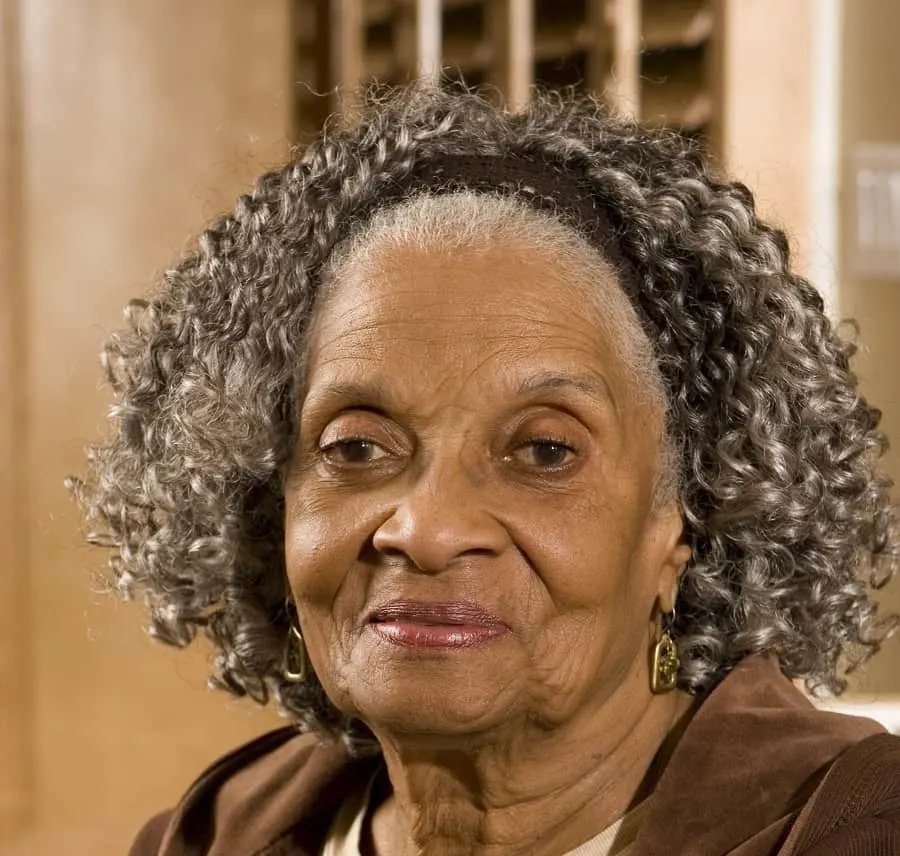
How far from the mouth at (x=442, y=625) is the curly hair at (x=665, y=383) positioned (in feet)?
0.93

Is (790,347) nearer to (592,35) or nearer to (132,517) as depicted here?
(132,517)

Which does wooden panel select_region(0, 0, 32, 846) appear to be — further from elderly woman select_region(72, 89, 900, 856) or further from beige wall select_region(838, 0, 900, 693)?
beige wall select_region(838, 0, 900, 693)

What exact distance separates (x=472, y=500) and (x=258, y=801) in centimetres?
62

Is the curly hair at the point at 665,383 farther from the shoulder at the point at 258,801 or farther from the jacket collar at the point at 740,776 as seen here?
the jacket collar at the point at 740,776

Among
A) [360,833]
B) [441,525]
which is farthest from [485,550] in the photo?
[360,833]

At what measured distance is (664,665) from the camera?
1.71 m

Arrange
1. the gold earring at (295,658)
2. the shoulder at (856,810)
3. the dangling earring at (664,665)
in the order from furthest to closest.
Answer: the gold earring at (295,658) → the dangling earring at (664,665) → the shoulder at (856,810)

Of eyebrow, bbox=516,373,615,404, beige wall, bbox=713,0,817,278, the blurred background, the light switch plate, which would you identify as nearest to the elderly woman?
eyebrow, bbox=516,373,615,404

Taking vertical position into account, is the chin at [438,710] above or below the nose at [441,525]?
below

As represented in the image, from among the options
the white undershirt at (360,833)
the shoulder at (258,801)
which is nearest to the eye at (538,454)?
the white undershirt at (360,833)

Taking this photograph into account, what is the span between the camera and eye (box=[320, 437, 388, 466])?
160 cm

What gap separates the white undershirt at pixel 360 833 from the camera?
5.35 feet

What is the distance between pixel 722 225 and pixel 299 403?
0.50 metres

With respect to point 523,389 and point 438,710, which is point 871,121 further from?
point 438,710
